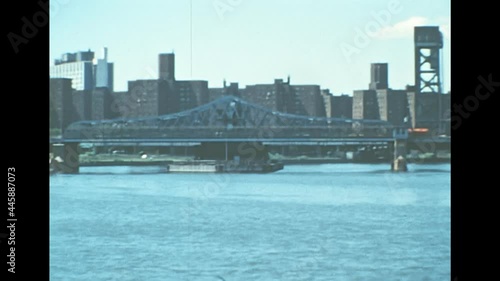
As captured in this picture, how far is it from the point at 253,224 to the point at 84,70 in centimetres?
284

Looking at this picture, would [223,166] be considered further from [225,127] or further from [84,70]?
[84,70]

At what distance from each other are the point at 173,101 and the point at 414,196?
3.30 meters

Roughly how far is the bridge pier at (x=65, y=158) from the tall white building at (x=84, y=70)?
92 cm

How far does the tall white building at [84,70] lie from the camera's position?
8.51 meters

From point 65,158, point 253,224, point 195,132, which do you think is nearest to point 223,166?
point 195,132

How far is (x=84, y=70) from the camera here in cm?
888

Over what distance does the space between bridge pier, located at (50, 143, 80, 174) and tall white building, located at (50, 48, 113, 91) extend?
0.92m

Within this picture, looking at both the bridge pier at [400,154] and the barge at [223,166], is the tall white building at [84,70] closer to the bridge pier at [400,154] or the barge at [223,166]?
the barge at [223,166]

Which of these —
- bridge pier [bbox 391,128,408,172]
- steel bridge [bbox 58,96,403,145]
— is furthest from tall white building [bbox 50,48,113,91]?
bridge pier [bbox 391,128,408,172]

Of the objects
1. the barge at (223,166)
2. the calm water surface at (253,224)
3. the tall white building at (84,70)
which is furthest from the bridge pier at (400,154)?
the tall white building at (84,70)
